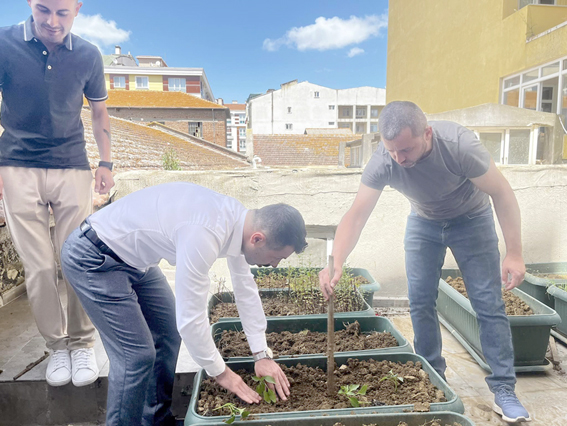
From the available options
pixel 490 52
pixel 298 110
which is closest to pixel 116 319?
pixel 490 52

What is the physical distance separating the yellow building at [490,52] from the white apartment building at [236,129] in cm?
700

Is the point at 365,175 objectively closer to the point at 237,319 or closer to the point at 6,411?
the point at 237,319

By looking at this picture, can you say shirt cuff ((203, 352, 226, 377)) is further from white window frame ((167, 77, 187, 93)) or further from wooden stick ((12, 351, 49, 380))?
white window frame ((167, 77, 187, 93))

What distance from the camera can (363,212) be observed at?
5.71 ft

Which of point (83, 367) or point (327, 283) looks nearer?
point (327, 283)

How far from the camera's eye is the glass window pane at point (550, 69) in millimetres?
5453

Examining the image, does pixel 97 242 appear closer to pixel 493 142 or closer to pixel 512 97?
pixel 493 142

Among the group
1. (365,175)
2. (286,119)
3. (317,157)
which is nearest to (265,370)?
(365,175)

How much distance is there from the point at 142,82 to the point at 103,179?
764 centimetres

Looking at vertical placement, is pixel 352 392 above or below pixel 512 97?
below

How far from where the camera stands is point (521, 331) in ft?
6.52

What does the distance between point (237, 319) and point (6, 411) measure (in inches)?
42.8

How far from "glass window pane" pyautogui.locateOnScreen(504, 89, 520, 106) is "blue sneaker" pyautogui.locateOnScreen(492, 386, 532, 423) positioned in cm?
555

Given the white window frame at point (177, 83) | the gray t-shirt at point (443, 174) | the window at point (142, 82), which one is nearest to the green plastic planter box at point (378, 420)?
the gray t-shirt at point (443, 174)
